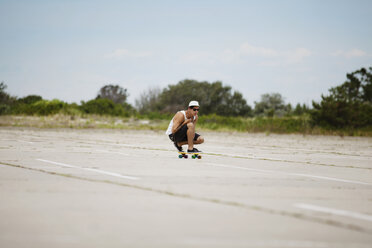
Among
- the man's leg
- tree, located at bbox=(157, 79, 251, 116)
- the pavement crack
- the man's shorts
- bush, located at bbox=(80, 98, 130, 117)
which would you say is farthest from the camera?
tree, located at bbox=(157, 79, 251, 116)

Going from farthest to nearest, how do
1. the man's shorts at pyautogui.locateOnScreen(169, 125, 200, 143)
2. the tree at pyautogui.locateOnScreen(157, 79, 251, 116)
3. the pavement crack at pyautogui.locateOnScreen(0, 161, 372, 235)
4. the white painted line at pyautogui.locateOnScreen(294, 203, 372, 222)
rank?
the tree at pyautogui.locateOnScreen(157, 79, 251, 116), the man's shorts at pyautogui.locateOnScreen(169, 125, 200, 143), the white painted line at pyautogui.locateOnScreen(294, 203, 372, 222), the pavement crack at pyautogui.locateOnScreen(0, 161, 372, 235)

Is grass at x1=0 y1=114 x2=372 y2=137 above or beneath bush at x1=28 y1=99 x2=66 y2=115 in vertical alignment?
beneath

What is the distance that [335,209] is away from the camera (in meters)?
5.06

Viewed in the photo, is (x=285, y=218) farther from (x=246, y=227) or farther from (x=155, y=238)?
(x=155, y=238)

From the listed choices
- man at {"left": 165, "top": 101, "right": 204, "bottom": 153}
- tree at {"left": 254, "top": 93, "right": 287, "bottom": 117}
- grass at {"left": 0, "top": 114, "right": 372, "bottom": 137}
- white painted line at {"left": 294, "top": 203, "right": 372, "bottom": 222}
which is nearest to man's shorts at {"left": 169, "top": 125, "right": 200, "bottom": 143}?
man at {"left": 165, "top": 101, "right": 204, "bottom": 153}

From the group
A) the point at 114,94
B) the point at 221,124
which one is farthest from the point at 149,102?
the point at 221,124

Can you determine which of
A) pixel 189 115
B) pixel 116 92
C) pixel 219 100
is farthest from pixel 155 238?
pixel 116 92

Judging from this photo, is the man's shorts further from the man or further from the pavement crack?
the pavement crack

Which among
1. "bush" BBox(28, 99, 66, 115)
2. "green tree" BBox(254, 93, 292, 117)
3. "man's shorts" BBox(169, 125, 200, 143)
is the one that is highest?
"green tree" BBox(254, 93, 292, 117)

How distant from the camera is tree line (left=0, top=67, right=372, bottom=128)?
32.8m

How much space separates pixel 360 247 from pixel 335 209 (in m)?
1.39

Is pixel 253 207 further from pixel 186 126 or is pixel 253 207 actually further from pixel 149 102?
pixel 149 102

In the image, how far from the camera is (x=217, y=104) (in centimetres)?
8488

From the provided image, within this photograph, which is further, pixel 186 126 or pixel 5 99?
pixel 5 99
